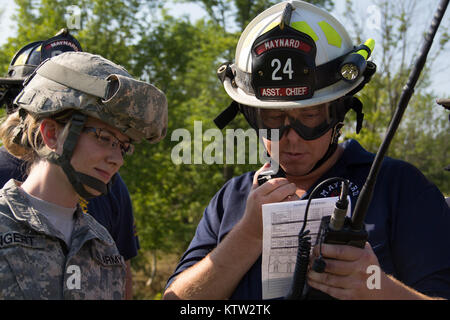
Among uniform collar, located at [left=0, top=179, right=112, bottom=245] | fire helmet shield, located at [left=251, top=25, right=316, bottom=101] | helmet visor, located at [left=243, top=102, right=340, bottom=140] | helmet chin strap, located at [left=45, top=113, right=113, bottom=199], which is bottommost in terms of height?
uniform collar, located at [left=0, top=179, right=112, bottom=245]

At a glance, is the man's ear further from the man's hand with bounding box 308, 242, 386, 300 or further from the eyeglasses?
the man's hand with bounding box 308, 242, 386, 300

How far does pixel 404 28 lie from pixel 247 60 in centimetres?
851

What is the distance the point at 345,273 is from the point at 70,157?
149 centimetres

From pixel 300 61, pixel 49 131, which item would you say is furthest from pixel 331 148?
pixel 49 131

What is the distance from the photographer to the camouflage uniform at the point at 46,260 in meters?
2.25

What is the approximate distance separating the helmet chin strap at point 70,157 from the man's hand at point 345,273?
1.23 metres

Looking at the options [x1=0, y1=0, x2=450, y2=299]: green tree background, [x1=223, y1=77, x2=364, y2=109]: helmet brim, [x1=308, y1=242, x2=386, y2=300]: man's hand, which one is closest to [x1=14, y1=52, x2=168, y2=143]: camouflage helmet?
[x1=223, y1=77, x2=364, y2=109]: helmet brim

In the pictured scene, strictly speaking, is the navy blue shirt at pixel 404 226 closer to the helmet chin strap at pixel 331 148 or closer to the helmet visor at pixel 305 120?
the helmet chin strap at pixel 331 148

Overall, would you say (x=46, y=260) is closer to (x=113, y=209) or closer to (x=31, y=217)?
(x=31, y=217)

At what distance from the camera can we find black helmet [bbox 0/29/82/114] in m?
4.34

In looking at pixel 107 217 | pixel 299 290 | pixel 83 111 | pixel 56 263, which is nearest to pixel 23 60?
pixel 107 217

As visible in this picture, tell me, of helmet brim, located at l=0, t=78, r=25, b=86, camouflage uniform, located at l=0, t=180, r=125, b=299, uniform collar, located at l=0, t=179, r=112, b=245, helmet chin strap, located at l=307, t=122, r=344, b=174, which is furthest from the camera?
helmet brim, located at l=0, t=78, r=25, b=86

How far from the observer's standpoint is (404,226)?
2480mm

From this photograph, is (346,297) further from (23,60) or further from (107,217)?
(23,60)
